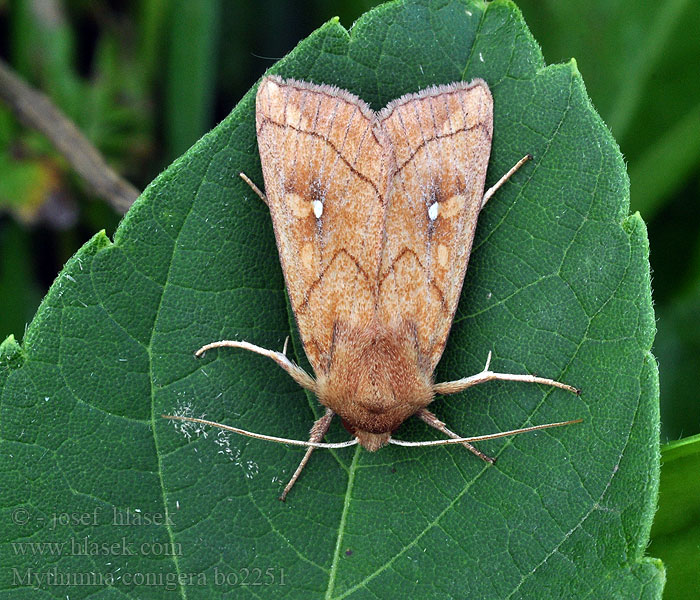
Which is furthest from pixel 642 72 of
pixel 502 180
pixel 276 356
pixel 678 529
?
pixel 276 356

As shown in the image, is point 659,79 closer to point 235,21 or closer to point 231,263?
point 235,21

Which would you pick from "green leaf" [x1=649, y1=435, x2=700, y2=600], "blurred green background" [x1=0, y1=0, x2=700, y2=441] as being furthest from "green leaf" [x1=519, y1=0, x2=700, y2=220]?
"green leaf" [x1=649, y1=435, x2=700, y2=600]

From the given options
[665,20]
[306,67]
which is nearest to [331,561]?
[306,67]

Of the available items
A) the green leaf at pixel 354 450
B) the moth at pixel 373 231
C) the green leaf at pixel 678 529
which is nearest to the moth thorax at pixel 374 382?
the moth at pixel 373 231

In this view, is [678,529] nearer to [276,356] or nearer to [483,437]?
[483,437]

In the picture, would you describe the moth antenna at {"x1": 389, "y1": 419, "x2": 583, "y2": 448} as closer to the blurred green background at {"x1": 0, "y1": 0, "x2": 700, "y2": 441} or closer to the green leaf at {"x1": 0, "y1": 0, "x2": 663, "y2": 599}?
the green leaf at {"x1": 0, "y1": 0, "x2": 663, "y2": 599}

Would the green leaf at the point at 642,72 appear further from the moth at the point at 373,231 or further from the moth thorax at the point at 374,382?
the moth thorax at the point at 374,382
